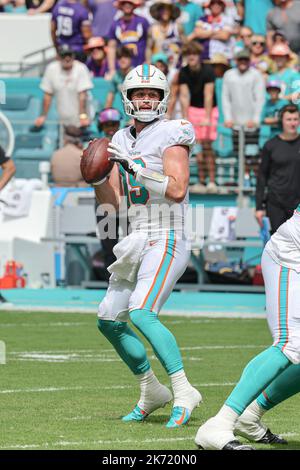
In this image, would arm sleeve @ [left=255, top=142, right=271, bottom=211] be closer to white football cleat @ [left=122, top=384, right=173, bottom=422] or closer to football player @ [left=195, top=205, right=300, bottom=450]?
white football cleat @ [left=122, top=384, right=173, bottom=422]

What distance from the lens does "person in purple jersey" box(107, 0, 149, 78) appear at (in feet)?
59.0

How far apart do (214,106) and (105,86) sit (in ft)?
8.33

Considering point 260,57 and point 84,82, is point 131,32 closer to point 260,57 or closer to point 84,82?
point 84,82

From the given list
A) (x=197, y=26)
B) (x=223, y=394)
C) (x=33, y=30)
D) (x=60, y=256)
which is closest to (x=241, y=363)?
(x=223, y=394)

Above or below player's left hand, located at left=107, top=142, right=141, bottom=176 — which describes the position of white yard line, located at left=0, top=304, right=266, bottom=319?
below

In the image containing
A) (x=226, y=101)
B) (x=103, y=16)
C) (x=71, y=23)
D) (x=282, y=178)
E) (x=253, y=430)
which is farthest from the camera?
(x=103, y=16)

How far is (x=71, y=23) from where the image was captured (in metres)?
19.0

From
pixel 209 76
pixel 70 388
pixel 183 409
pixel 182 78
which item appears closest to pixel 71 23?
pixel 182 78

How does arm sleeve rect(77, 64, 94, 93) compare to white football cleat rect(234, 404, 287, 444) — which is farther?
arm sleeve rect(77, 64, 94, 93)

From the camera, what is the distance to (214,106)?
16.5 meters

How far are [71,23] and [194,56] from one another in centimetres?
343

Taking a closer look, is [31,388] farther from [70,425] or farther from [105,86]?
[105,86]

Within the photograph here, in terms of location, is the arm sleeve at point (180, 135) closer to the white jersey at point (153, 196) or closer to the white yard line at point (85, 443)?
the white jersey at point (153, 196)

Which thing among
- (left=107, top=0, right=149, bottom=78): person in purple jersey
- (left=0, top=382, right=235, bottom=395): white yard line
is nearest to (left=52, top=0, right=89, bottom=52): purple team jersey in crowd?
(left=107, top=0, right=149, bottom=78): person in purple jersey
